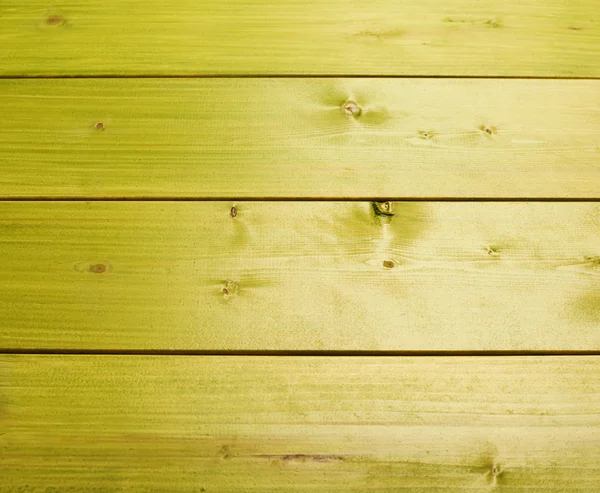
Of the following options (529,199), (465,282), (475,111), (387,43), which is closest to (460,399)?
(465,282)

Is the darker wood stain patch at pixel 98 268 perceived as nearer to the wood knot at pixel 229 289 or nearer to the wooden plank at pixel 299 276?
the wooden plank at pixel 299 276

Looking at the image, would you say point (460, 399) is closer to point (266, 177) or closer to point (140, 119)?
point (266, 177)

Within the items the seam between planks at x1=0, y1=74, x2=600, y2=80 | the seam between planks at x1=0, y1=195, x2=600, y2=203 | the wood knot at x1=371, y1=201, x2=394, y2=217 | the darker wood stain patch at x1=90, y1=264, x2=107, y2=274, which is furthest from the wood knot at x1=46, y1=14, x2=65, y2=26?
the wood knot at x1=371, y1=201, x2=394, y2=217

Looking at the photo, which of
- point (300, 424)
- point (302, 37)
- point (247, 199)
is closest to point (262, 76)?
point (302, 37)

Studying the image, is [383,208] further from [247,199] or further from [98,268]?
[98,268]

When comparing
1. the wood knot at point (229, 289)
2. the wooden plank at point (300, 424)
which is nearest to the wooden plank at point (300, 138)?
the wood knot at point (229, 289)

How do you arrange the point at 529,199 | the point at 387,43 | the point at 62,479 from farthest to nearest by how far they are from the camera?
the point at 387,43
the point at 529,199
the point at 62,479
